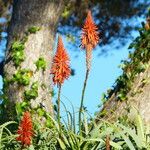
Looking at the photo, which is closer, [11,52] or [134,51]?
[134,51]

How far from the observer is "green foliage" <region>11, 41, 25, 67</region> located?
816 centimetres

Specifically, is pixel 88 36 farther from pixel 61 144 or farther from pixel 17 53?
pixel 17 53

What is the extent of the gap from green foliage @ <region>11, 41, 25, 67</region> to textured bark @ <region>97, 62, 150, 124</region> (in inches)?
80.1

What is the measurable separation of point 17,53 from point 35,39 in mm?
439

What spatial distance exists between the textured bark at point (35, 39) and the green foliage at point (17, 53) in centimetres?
9

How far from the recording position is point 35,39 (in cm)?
845

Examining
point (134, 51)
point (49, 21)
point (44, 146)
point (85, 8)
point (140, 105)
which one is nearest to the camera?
point (44, 146)

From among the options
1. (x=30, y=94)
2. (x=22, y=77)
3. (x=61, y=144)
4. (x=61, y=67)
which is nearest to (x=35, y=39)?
(x=22, y=77)

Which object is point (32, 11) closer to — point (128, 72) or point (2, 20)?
point (128, 72)

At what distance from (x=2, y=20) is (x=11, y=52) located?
5329mm

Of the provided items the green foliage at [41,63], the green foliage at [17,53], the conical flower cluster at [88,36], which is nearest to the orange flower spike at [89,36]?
the conical flower cluster at [88,36]

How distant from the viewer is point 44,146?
4223 millimetres

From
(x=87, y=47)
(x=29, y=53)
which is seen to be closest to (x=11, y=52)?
(x=29, y=53)

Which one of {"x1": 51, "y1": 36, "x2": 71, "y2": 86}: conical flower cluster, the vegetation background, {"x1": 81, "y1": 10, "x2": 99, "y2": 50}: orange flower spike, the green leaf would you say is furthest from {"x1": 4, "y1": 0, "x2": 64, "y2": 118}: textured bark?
{"x1": 81, "y1": 10, "x2": 99, "y2": 50}: orange flower spike
